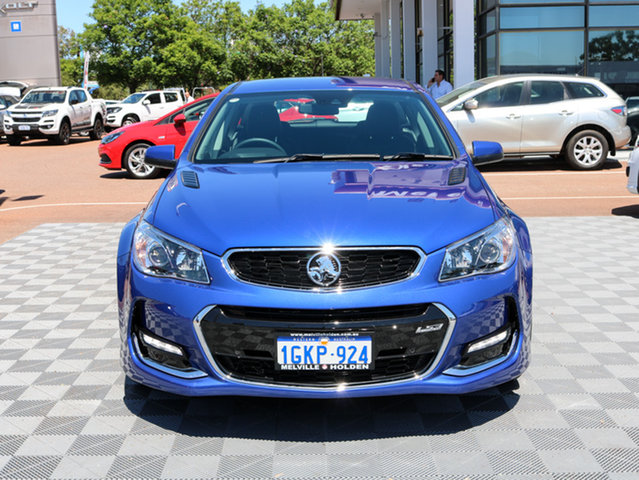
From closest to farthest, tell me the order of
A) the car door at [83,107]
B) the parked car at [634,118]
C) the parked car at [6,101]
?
the parked car at [634,118], the car door at [83,107], the parked car at [6,101]

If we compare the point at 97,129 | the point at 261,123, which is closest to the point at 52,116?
the point at 97,129

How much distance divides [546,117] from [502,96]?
0.83 m

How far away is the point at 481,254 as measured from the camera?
3352 mm

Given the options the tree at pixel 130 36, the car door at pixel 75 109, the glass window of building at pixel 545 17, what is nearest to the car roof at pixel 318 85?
the glass window of building at pixel 545 17

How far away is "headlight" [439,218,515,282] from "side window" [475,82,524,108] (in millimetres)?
10855

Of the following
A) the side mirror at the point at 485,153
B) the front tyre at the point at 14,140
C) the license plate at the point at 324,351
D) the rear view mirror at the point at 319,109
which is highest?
the rear view mirror at the point at 319,109

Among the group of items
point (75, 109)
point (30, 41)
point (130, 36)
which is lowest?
point (75, 109)

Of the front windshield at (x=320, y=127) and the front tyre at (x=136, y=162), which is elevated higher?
the front windshield at (x=320, y=127)

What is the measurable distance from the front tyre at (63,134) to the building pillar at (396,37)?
14.0 metres

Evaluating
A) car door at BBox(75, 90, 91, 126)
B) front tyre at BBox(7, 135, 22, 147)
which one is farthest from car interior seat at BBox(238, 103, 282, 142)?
car door at BBox(75, 90, 91, 126)

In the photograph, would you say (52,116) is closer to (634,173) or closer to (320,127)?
(634,173)

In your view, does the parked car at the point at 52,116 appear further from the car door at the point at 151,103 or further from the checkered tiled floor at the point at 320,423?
the checkered tiled floor at the point at 320,423

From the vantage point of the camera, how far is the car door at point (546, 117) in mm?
13688

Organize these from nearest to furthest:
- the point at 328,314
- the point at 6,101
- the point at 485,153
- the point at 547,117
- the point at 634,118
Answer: the point at 328,314
the point at 485,153
the point at 547,117
the point at 634,118
the point at 6,101
